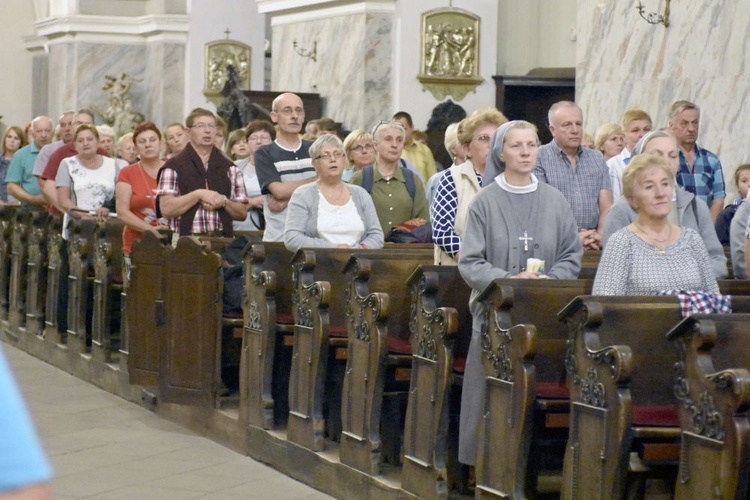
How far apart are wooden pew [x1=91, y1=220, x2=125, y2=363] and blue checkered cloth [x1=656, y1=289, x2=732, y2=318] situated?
5.20m

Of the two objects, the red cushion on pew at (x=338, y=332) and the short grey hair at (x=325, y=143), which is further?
the short grey hair at (x=325, y=143)

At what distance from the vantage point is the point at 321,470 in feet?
18.5

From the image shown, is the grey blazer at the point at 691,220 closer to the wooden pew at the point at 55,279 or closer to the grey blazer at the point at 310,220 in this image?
the grey blazer at the point at 310,220

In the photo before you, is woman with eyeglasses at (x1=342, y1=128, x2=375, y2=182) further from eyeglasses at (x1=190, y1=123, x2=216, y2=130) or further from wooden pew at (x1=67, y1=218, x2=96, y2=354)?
wooden pew at (x1=67, y1=218, x2=96, y2=354)

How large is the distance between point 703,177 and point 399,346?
2524 mm

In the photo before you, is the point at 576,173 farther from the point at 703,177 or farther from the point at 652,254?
the point at 652,254

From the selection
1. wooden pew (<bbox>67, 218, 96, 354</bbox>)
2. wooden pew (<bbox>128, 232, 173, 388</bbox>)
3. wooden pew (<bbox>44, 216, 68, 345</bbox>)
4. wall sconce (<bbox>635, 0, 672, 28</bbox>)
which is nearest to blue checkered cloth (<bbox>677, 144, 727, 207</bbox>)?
wall sconce (<bbox>635, 0, 672, 28</bbox>)

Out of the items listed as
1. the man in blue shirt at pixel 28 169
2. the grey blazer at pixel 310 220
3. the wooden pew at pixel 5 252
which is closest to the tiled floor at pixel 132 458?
the grey blazer at pixel 310 220

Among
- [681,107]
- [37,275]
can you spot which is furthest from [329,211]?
[37,275]

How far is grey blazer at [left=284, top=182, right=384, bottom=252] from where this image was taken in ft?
20.1

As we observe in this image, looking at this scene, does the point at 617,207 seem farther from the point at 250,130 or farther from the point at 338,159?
the point at 250,130

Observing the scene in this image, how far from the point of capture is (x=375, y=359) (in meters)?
5.18

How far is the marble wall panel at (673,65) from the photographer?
8.87m

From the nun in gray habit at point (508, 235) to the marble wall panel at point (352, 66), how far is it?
878 cm
